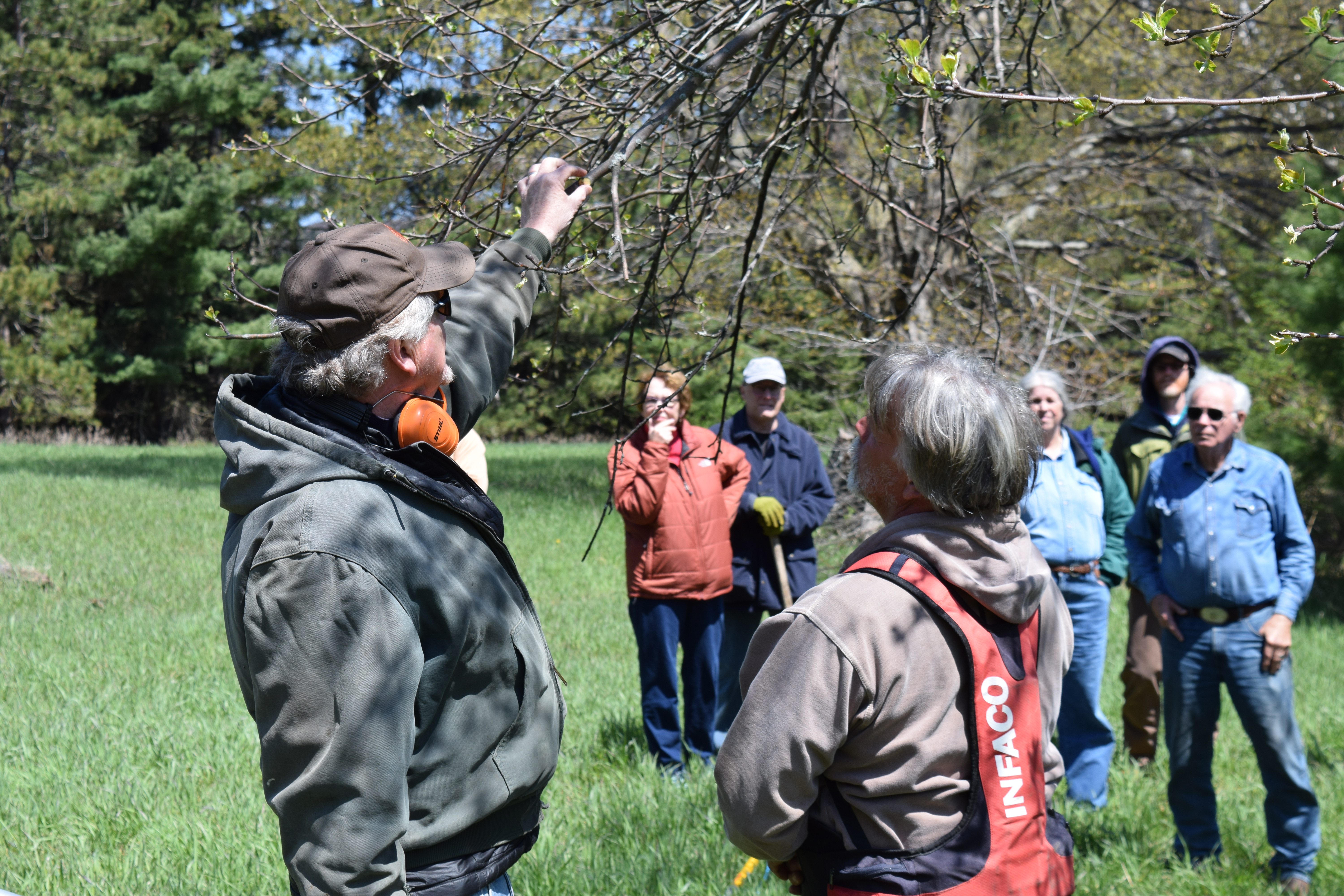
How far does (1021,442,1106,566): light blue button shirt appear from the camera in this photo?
4.82 metres

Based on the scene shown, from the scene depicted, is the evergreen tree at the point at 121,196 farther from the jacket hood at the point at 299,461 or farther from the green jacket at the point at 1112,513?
the jacket hood at the point at 299,461

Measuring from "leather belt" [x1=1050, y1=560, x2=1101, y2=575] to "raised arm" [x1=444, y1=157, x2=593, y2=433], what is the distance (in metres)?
3.13

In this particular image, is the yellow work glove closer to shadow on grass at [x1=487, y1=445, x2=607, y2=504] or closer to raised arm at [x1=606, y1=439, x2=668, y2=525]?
raised arm at [x1=606, y1=439, x2=668, y2=525]

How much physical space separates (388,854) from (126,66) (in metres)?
27.1

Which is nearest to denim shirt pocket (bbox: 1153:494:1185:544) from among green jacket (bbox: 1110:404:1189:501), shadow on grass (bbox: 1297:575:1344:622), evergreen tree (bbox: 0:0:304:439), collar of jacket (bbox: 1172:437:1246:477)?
collar of jacket (bbox: 1172:437:1246:477)

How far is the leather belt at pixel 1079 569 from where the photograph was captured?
4.90 meters

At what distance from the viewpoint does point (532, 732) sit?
189 cm

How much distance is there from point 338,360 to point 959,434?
1070mm

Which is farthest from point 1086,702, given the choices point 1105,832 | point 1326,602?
point 1326,602

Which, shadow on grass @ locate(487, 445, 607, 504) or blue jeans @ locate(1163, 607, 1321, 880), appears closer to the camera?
blue jeans @ locate(1163, 607, 1321, 880)

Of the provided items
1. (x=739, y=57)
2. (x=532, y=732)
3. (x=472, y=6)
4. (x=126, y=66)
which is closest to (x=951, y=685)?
(x=532, y=732)

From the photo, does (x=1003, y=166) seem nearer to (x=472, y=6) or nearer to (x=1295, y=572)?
(x=1295, y=572)

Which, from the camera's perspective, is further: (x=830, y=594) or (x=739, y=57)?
(x=739, y=57)

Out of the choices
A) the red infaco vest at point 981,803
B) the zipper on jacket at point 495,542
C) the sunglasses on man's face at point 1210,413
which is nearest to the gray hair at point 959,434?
the red infaco vest at point 981,803
